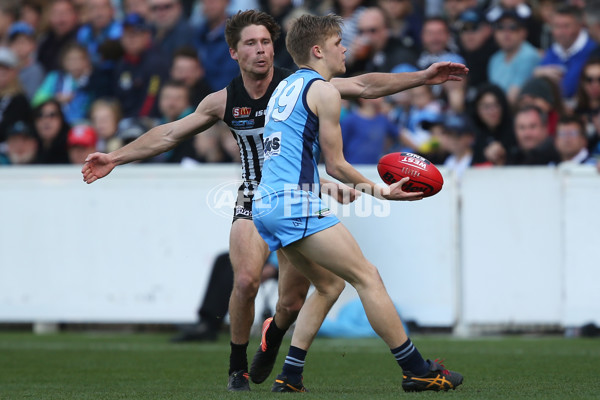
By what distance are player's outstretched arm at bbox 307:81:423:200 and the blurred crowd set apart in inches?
220

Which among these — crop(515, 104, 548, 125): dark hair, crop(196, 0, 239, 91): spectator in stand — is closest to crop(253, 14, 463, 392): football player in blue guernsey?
crop(515, 104, 548, 125): dark hair

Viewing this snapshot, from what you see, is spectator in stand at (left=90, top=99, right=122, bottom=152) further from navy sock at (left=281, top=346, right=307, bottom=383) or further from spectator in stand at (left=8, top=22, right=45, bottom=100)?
navy sock at (left=281, top=346, right=307, bottom=383)

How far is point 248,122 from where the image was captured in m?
6.62

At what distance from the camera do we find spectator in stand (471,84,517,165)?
11438 mm

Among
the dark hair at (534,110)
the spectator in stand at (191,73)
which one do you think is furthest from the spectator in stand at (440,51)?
the spectator in stand at (191,73)

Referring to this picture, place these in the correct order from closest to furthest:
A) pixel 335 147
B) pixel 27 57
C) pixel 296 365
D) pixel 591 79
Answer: pixel 335 147 → pixel 296 365 → pixel 591 79 → pixel 27 57

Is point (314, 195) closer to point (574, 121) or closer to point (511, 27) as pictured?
point (574, 121)

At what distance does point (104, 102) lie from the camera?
558 inches

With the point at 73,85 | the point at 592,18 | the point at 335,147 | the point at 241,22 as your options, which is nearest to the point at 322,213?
the point at 335,147

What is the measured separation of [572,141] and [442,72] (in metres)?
4.70

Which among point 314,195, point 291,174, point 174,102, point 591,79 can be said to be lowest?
point 314,195

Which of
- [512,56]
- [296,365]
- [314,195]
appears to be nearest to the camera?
[314,195]

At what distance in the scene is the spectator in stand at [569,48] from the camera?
1193cm

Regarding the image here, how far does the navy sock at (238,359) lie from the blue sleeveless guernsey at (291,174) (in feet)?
3.59
